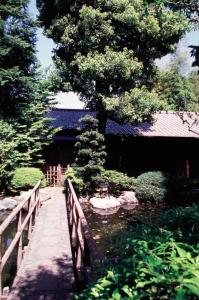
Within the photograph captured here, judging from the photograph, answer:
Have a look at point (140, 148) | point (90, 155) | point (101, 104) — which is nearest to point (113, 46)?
point (101, 104)

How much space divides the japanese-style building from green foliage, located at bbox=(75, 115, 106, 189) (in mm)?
4756

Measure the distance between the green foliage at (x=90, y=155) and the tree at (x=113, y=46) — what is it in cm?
150

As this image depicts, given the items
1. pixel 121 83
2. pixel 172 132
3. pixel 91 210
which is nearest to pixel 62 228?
pixel 91 210

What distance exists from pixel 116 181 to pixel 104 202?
6.61ft

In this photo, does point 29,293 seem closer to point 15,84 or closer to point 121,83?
point 121,83

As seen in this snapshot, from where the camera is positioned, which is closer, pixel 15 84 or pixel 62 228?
pixel 62 228

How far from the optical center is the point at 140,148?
24.5m

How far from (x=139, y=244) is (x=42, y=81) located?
19249 millimetres

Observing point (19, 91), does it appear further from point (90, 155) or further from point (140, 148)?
point (140, 148)

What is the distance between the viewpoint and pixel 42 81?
68.5 feet

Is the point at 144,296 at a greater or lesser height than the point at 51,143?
lesser

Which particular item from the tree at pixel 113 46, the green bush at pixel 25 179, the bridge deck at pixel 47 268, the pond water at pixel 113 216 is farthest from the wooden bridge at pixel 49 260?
the tree at pixel 113 46

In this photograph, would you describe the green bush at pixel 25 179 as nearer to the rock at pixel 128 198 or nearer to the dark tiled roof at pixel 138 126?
the rock at pixel 128 198

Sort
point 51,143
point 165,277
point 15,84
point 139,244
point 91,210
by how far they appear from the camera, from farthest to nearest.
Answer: point 51,143 < point 15,84 < point 91,210 < point 139,244 < point 165,277
